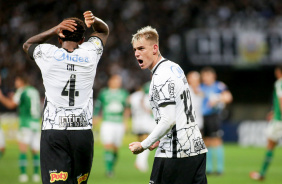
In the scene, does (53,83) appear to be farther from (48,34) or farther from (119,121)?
(119,121)

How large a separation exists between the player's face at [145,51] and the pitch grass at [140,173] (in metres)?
6.48

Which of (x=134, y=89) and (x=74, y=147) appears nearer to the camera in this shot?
(x=74, y=147)

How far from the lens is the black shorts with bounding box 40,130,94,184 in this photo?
16.9ft

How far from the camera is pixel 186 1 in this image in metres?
26.8

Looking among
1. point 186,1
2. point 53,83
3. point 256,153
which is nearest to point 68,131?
point 53,83

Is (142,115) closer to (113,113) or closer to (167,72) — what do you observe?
(113,113)

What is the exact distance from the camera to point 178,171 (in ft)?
16.4

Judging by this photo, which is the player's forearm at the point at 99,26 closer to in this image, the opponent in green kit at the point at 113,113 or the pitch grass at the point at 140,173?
the pitch grass at the point at 140,173

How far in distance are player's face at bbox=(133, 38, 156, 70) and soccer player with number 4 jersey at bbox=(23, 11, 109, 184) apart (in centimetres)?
56

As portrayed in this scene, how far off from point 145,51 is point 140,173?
330 inches

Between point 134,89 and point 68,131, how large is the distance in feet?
61.6

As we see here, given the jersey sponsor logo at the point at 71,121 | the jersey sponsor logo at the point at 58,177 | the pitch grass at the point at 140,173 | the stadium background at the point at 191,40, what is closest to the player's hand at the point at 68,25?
the jersey sponsor logo at the point at 71,121

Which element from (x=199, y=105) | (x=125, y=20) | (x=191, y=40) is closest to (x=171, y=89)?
(x=199, y=105)

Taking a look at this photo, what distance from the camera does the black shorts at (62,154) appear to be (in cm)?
514
